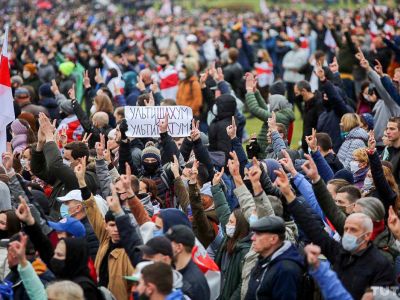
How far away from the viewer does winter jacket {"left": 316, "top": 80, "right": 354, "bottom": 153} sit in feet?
44.0

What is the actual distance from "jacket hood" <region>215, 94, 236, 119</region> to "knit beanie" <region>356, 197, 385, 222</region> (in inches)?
227

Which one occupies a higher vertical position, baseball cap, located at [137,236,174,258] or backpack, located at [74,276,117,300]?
baseball cap, located at [137,236,174,258]

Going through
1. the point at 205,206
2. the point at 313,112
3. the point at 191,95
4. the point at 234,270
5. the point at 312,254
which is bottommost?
the point at 191,95

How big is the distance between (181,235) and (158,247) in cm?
31

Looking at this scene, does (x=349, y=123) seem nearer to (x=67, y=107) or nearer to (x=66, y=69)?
(x=67, y=107)

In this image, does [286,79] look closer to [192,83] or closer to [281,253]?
[192,83]

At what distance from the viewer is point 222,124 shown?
13.2 metres

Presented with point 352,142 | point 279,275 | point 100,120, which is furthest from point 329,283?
point 100,120

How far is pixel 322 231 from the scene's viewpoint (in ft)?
23.9

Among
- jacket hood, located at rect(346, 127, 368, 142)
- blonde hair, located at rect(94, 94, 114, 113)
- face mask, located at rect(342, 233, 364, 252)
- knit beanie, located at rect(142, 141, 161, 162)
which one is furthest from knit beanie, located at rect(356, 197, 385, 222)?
blonde hair, located at rect(94, 94, 114, 113)

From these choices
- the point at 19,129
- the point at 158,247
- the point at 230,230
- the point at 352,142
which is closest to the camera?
the point at 158,247

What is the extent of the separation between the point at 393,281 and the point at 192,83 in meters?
10.4

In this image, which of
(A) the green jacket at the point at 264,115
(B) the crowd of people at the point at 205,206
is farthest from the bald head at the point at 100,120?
(A) the green jacket at the point at 264,115

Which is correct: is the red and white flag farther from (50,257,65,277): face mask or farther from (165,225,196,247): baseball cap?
(165,225,196,247): baseball cap
